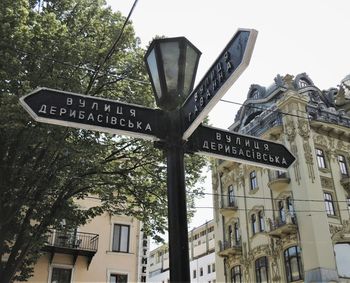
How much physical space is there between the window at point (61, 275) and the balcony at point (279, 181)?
45.7 feet

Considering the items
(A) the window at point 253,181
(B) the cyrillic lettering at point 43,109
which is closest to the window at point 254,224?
(A) the window at point 253,181

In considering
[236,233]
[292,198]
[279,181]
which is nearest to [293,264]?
[292,198]

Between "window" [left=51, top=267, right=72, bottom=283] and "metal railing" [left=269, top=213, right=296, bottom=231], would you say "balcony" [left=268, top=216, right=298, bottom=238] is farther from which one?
"window" [left=51, top=267, right=72, bottom=283]

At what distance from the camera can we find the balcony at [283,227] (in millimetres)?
27172

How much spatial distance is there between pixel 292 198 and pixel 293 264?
→ 13.3 ft

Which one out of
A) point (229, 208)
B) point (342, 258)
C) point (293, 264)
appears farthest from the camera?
point (229, 208)

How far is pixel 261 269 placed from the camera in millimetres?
29953

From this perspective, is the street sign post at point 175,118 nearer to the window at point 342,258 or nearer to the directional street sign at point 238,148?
the directional street sign at point 238,148

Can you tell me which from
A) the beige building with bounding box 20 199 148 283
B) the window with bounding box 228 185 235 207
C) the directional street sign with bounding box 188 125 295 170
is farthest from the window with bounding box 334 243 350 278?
the directional street sign with bounding box 188 125 295 170

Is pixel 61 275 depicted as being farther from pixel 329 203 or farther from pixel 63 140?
pixel 329 203

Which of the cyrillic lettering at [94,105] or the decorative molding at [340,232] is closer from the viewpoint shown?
the cyrillic lettering at [94,105]

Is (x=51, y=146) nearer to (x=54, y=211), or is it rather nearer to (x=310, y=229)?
(x=54, y=211)

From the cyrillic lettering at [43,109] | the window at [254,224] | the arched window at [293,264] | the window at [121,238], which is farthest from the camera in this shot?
the window at [254,224]

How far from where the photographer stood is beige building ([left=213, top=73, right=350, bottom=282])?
A: 2664 centimetres
